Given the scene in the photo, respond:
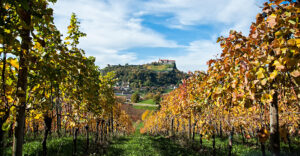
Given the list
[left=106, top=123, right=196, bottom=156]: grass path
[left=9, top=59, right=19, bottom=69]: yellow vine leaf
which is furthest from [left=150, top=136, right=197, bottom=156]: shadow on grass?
[left=9, top=59, right=19, bottom=69]: yellow vine leaf

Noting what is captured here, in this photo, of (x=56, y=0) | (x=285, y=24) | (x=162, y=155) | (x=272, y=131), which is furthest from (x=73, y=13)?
(x=162, y=155)

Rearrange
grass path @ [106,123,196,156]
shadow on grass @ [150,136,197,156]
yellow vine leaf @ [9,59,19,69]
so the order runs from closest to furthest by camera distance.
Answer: yellow vine leaf @ [9,59,19,69], grass path @ [106,123,196,156], shadow on grass @ [150,136,197,156]

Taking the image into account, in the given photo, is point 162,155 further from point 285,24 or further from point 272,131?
point 285,24

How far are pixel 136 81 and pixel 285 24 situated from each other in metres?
183

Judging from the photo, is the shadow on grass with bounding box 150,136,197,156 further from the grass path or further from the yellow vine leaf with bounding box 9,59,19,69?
the yellow vine leaf with bounding box 9,59,19,69

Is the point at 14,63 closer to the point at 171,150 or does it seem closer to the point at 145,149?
the point at 145,149

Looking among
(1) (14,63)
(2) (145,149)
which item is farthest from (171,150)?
(1) (14,63)

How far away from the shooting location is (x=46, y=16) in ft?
6.75

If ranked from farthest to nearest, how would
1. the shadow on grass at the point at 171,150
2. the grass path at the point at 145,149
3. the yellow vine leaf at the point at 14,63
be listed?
the shadow on grass at the point at 171,150 → the grass path at the point at 145,149 → the yellow vine leaf at the point at 14,63

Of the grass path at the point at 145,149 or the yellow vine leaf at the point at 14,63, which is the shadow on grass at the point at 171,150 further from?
the yellow vine leaf at the point at 14,63

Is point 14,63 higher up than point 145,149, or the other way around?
point 14,63

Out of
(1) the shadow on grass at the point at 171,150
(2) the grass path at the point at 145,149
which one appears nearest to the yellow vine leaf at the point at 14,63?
(2) the grass path at the point at 145,149

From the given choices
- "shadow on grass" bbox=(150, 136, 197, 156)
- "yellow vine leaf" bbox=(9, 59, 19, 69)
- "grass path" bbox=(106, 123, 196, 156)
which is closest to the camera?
"yellow vine leaf" bbox=(9, 59, 19, 69)

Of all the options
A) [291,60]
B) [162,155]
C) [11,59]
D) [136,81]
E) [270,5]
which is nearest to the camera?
[291,60]
